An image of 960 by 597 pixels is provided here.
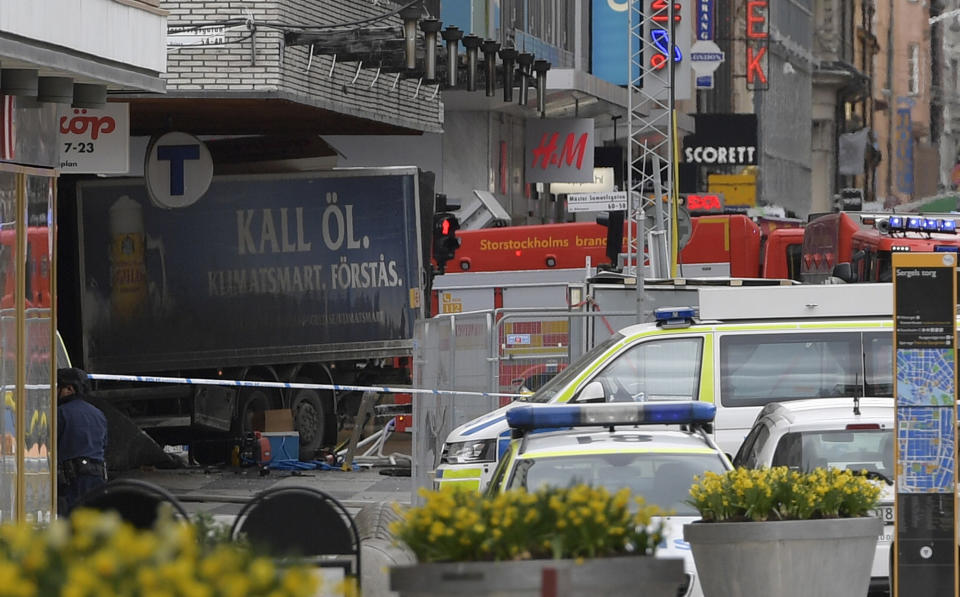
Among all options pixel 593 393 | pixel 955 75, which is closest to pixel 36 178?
pixel 593 393

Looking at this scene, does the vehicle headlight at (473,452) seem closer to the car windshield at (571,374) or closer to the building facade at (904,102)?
the car windshield at (571,374)

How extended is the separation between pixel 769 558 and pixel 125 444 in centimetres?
1253

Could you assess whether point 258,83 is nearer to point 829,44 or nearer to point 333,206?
point 333,206

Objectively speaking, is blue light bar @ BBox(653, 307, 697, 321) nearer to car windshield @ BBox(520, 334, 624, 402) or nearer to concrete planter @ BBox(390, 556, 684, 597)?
car windshield @ BBox(520, 334, 624, 402)

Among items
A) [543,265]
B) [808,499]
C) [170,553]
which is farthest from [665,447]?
[543,265]

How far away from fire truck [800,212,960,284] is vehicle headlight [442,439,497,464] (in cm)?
769

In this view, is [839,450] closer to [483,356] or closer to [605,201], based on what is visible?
[483,356]

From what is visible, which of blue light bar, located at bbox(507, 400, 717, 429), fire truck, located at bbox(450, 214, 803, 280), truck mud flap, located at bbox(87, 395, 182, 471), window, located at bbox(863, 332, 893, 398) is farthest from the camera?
fire truck, located at bbox(450, 214, 803, 280)

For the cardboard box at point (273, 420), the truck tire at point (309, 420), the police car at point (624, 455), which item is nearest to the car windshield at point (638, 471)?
the police car at point (624, 455)

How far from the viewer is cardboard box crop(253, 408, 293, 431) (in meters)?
22.2

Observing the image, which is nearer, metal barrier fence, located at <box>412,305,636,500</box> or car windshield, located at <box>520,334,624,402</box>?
car windshield, located at <box>520,334,624,402</box>

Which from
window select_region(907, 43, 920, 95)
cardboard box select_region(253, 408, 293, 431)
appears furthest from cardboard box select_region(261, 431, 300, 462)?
window select_region(907, 43, 920, 95)

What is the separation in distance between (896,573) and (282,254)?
14.0m

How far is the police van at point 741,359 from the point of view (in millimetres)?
14328
